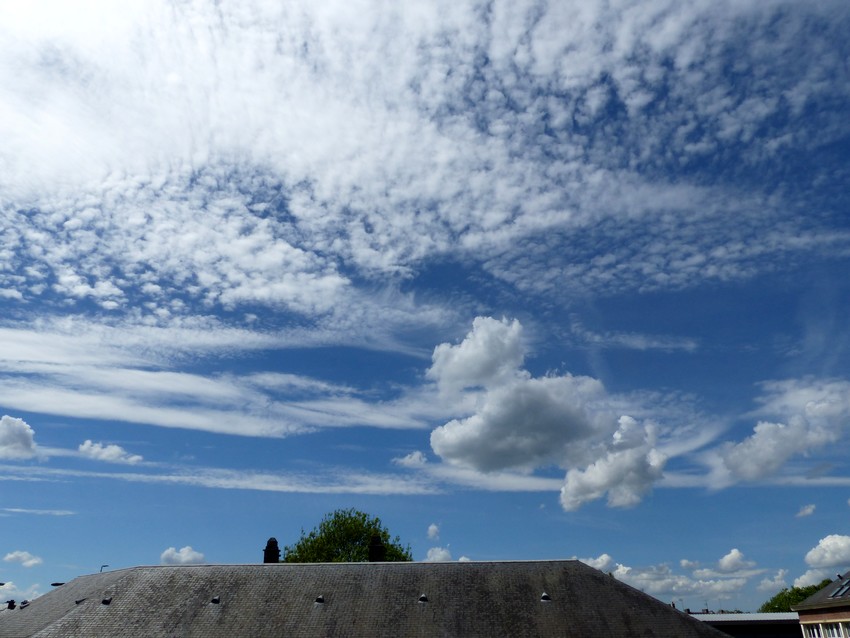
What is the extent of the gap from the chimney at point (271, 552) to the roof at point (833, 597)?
143ft

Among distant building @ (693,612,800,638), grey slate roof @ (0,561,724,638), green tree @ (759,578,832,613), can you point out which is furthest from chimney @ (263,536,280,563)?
green tree @ (759,578,832,613)

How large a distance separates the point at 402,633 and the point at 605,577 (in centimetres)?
1329

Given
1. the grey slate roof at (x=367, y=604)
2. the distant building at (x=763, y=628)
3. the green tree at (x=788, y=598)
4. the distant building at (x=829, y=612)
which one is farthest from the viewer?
the green tree at (x=788, y=598)

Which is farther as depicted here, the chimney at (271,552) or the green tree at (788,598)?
the green tree at (788,598)

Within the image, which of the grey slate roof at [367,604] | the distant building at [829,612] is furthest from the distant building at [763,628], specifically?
the grey slate roof at [367,604]

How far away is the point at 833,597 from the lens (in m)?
51.8

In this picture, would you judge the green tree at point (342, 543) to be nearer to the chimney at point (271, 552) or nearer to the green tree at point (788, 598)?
the chimney at point (271, 552)

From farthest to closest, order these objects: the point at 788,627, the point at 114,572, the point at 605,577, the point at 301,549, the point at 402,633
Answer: the point at 301,549 < the point at 788,627 < the point at 114,572 < the point at 605,577 < the point at 402,633

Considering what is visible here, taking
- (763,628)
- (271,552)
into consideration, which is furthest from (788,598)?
(271,552)

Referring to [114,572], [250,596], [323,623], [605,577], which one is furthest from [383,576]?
[114,572]

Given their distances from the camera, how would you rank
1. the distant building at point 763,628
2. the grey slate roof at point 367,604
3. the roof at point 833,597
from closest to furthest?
the grey slate roof at point 367,604, the roof at point 833,597, the distant building at point 763,628

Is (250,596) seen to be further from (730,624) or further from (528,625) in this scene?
(730,624)

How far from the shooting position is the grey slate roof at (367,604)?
36.0 metres

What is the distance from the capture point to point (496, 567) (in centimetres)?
4128
